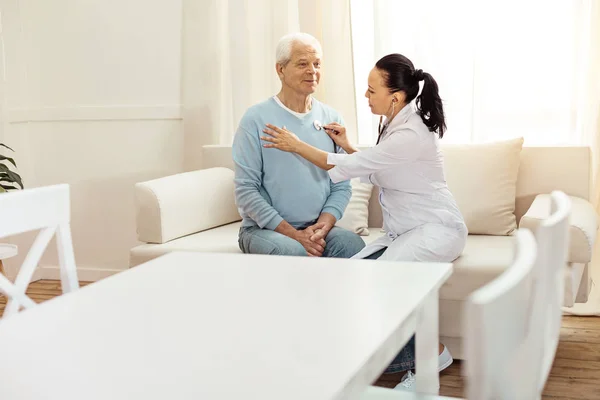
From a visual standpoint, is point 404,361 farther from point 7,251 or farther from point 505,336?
point 505,336

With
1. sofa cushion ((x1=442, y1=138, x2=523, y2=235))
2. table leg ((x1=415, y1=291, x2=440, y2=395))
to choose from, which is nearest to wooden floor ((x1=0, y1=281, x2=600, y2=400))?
sofa cushion ((x1=442, y1=138, x2=523, y2=235))

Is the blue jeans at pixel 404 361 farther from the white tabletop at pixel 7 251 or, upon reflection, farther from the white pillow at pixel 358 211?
the white tabletop at pixel 7 251

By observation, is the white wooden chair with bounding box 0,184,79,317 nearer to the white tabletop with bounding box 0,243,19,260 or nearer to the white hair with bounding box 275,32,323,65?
the white hair with bounding box 275,32,323,65

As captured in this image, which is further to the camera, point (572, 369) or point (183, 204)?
point (183, 204)

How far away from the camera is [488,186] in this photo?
3.35 metres

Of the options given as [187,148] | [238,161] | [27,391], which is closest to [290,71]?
[238,161]

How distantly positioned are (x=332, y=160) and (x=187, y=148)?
5.61ft

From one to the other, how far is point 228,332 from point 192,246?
6.77ft

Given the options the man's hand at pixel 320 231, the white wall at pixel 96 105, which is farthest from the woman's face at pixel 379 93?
the white wall at pixel 96 105

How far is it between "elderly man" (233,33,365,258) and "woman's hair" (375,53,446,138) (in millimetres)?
449

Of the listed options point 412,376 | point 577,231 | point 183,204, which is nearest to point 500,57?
point 577,231

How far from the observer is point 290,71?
3152mm

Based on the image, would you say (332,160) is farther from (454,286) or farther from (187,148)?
(187,148)

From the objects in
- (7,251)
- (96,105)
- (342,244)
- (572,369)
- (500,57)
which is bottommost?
(572,369)
